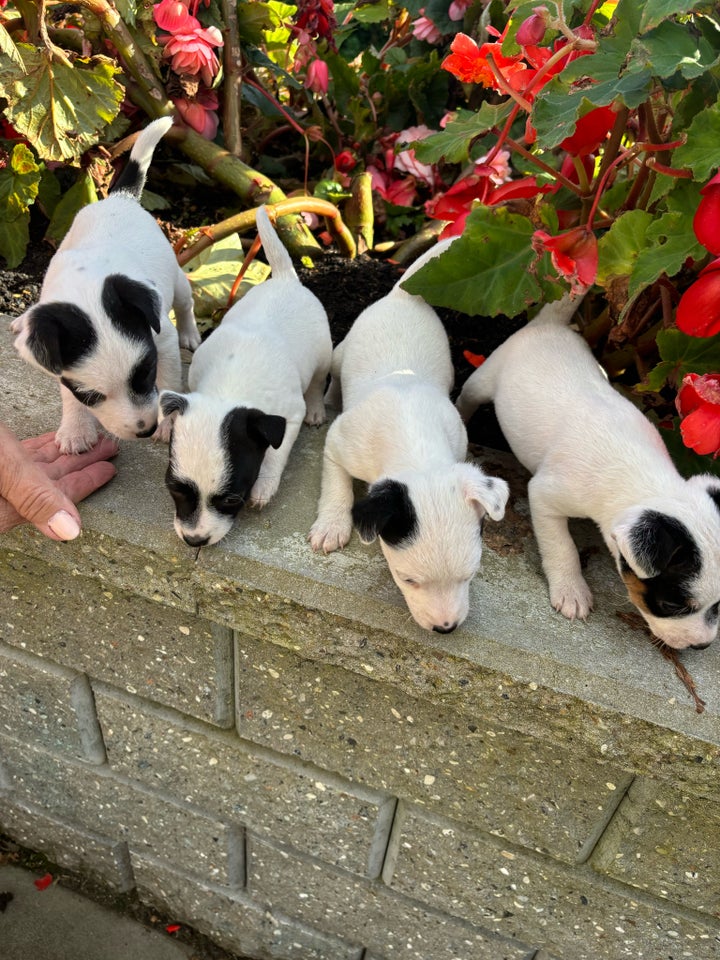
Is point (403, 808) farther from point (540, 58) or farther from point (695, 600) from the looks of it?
point (540, 58)

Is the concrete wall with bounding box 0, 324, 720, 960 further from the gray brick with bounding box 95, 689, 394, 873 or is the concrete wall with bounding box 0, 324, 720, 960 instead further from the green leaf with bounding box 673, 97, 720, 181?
the green leaf with bounding box 673, 97, 720, 181

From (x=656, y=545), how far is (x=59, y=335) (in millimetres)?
1327

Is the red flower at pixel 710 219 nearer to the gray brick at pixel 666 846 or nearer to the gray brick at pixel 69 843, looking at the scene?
the gray brick at pixel 666 846

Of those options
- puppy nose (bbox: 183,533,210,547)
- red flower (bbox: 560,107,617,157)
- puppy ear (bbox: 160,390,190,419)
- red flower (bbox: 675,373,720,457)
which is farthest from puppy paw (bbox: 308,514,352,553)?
red flower (bbox: 560,107,617,157)

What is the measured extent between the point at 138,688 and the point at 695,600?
57.9 inches

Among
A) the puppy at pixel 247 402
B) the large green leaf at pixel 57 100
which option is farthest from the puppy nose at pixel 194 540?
the large green leaf at pixel 57 100

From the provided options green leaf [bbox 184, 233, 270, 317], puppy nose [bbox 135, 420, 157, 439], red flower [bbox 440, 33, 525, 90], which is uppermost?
red flower [bbox 440, 33, 525, 90]

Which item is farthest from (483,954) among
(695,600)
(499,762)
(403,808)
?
(695,600)

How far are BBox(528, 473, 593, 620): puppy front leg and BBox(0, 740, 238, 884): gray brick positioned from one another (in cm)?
136

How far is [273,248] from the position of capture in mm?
2432

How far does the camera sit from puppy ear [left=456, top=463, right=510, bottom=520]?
5.22ft

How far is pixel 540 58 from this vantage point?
5.65 ft

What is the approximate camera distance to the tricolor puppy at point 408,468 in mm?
1609

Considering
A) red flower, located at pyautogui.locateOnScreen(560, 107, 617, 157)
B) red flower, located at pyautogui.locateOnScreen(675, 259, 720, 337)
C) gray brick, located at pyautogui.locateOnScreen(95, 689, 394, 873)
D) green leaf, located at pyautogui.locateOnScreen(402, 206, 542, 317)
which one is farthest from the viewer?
gray brick, located at pyautogui.locateOnScreen(95, 689, 394, 873)
